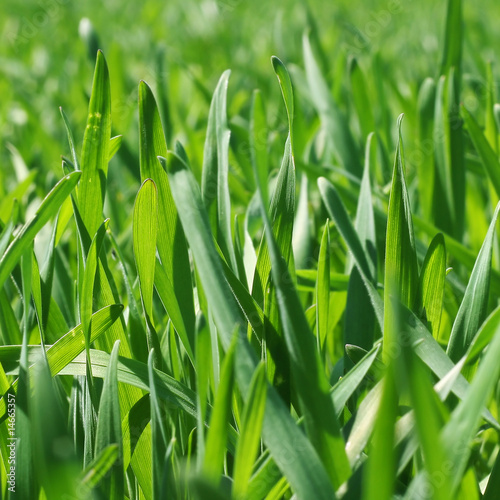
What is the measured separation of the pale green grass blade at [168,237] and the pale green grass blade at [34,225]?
0.25 ft

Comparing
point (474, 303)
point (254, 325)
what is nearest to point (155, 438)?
point (254, 325)

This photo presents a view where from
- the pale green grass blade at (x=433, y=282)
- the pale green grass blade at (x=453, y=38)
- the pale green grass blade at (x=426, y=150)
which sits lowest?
the pale green grass blade at (x=433, y=282)

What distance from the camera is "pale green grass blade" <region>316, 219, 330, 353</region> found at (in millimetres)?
528

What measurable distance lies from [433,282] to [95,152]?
340mm

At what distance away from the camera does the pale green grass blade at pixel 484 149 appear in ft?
2.49

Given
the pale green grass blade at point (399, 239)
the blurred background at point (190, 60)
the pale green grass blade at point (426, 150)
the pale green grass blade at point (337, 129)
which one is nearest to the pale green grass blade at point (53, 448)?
the pale green grass blade at point (399, 239)

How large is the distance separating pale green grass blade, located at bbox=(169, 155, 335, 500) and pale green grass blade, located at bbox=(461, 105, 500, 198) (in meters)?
0.47

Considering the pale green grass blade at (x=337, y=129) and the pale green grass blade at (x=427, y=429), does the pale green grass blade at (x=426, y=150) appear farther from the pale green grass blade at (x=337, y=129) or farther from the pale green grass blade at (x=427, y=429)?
the pale green grass blade at (x=427, y=429)

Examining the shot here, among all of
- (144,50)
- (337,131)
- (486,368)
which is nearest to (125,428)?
(486,368)

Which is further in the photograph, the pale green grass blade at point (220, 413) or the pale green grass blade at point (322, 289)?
the pale green grass blade at point (322, 289)

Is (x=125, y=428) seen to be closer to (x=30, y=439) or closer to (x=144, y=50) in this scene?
(x=30, y=439)

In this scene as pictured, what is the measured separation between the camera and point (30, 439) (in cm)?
41

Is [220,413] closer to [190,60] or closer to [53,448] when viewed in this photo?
[53,448]

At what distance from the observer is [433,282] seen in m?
0.54
